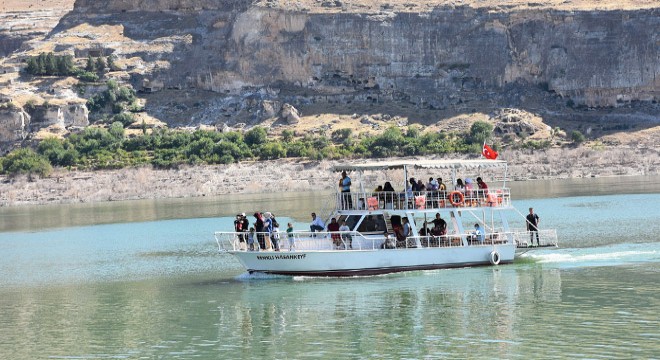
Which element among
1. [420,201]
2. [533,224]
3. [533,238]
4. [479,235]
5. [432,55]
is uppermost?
[432,55]

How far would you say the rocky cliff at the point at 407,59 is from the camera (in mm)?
127062

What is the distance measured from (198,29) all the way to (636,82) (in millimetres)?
46788

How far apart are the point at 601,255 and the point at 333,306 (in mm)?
12379

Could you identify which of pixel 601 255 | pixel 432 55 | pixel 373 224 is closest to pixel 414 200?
pixel 373 224

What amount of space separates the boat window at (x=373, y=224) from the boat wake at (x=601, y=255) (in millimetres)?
5413

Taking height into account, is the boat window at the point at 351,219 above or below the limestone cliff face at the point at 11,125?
below

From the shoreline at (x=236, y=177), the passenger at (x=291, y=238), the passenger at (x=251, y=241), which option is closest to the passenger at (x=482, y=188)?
the passenger at (x=291, y=238)

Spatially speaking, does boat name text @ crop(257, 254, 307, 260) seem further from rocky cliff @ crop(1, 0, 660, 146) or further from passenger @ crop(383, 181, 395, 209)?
rocky cliff @ crop(1, 0, 660, 146)

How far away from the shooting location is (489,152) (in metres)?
43.8

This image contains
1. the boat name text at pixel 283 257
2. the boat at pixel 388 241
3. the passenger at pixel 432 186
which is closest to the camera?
the boat name text at pixel 283 257

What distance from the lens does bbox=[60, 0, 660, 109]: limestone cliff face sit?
5005 inches

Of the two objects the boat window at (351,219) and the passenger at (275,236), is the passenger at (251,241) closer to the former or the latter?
the passenger at (275,236)

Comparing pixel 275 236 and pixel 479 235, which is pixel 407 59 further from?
pixel 275 236

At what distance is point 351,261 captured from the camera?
40.8 metres
